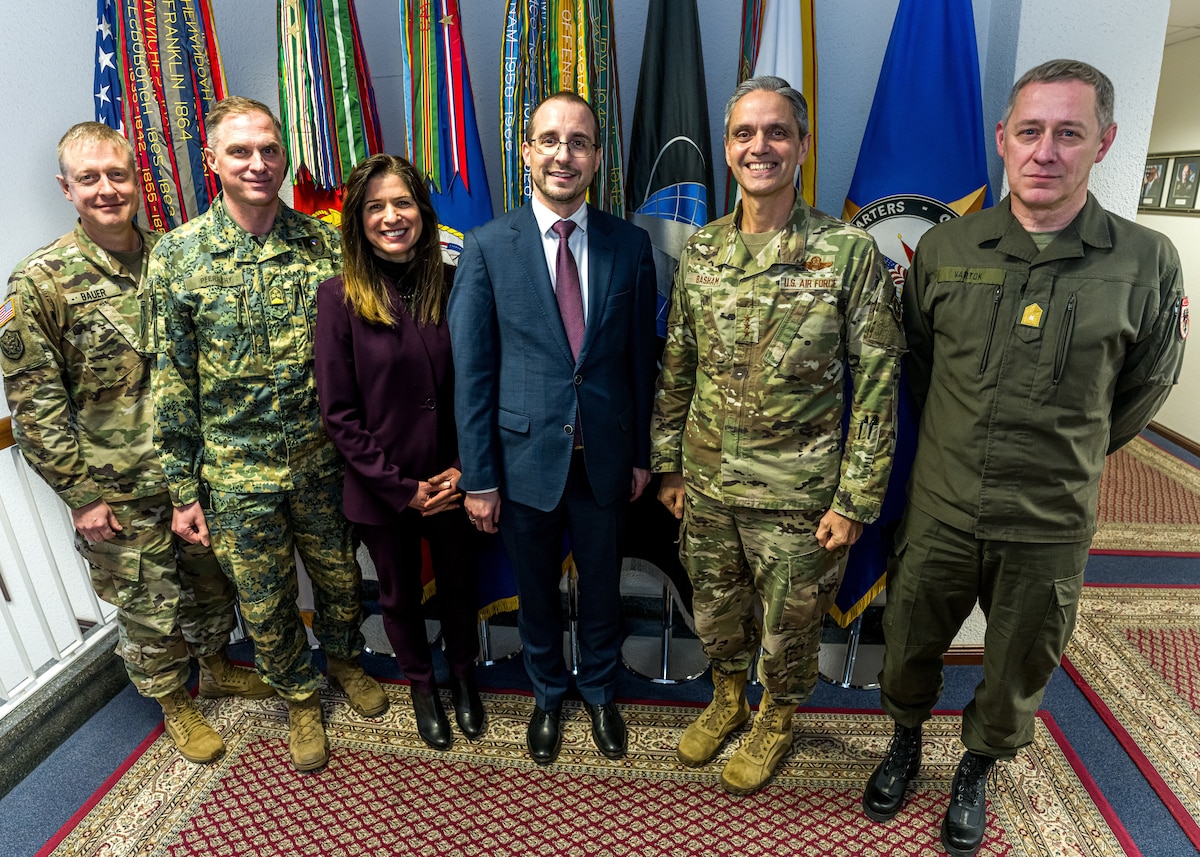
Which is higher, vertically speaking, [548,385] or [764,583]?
[548,385]

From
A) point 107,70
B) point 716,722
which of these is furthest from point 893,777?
point 107,70

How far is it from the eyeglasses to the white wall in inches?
189

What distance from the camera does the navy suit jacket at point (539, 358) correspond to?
1724 mm

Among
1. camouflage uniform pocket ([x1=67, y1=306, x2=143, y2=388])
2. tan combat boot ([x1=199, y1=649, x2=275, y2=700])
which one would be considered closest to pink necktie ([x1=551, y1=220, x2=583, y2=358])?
camouflage uniform pocket ([x1=67, y1=306, x2=143, y2=388])

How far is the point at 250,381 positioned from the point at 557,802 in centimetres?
138

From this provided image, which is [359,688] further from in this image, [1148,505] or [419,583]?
[1148,505]

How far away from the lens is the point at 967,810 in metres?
1.80

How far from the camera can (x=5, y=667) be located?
295cm

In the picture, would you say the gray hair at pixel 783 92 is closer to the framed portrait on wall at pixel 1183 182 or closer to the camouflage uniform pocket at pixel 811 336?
the camouflage uniform pocket at pixel 811 336

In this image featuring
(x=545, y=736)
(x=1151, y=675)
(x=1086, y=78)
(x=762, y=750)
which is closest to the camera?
(x=1086, y=78)

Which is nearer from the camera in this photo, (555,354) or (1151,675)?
(555,354)

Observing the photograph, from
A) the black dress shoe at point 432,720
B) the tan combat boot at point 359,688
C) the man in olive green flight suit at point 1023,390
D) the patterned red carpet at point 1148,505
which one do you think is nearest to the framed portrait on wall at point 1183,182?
the patterned red carpet at point 1148,505

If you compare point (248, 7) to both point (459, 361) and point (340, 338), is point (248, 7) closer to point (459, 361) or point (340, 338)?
point (340, 338)

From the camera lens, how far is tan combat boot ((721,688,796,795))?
1.96 meters
